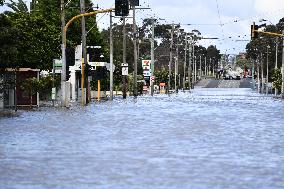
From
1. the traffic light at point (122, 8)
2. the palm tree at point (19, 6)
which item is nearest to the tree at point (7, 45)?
the traffic light at point (122, 8)

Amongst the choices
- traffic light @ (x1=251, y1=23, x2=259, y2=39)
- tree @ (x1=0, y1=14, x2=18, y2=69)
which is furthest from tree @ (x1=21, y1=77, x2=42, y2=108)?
traffic light @ (x1=251, y1=23, x2=259, y2=39)

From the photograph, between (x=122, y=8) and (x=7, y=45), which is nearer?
(x=7, y=45)

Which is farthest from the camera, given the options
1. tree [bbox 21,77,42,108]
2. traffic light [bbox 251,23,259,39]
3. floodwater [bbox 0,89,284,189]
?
traffic light [bbox 251,23,259,39]

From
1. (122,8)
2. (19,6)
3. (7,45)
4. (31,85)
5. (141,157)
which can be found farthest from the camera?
(19,6)

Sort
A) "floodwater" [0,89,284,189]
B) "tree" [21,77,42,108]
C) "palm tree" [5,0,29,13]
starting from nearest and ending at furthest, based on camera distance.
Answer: "floodwater" [0,89,284,189]
"tree" [21,77,42,108]
"palm tree" [5,0,29,13]

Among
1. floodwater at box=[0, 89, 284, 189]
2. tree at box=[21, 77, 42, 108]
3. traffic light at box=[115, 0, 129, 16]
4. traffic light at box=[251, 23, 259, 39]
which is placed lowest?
floodwater at box=[0, 89, 284, 189]

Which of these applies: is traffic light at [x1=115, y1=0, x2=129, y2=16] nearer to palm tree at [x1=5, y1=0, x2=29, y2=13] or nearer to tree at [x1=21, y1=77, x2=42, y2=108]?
tree at [x1=21, y1=77, x2=42, y2=108]

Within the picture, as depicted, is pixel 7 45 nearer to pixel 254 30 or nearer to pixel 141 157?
pixel 254 30

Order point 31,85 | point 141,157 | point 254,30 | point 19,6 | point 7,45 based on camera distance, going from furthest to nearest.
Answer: point 19,6 → point 254,30 → point 31,85 → point 7,45 → point 141,157

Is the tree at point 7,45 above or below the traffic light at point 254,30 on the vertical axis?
below

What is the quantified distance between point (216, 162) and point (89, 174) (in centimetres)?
328

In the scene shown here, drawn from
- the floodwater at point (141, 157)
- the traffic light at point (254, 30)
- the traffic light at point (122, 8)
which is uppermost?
the traffic light at point (122, 8)

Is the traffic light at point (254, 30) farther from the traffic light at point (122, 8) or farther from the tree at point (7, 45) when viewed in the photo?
the tree at point (7, 45)

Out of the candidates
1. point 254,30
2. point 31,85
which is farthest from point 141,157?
point 254,30
